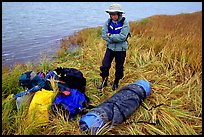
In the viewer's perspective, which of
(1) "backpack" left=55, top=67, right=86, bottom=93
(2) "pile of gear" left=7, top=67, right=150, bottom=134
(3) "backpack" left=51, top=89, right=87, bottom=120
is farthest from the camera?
(1) "backpack" left=55, top=67, right=86, bottom=93

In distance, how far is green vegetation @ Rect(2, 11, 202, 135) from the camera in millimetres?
3326

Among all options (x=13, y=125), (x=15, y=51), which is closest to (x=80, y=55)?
(x=15, y=51)

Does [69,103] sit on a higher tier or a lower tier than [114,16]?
lower

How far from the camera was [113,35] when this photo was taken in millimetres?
4062

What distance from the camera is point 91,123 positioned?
10.3 feet

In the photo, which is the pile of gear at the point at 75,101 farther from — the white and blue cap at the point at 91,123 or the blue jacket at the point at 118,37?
the blue jacket at the point at 118,37

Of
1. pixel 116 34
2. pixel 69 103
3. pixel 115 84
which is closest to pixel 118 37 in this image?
pixel 116 34

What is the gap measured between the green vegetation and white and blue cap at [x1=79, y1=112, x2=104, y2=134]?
12 centimetres

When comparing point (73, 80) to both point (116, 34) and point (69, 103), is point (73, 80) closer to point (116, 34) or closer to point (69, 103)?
point (69, 103)

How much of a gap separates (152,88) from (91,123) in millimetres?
1776

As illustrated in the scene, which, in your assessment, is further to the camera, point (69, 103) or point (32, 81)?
point (32, 81)

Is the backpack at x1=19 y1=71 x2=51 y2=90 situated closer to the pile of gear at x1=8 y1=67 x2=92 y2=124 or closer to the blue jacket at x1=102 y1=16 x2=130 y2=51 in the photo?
the pile of gear at x1=8 y1=67 x2=92 y2=124

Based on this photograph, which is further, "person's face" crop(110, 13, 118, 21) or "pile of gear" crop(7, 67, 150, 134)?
"person's face" crop(110, 13, 118, 21)

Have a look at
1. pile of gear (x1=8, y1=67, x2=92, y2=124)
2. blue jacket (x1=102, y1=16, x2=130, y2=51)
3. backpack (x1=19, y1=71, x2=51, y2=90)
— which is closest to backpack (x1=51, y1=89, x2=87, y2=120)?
pile of gear (x1=8, y1=67, x2=92, y2=124)
